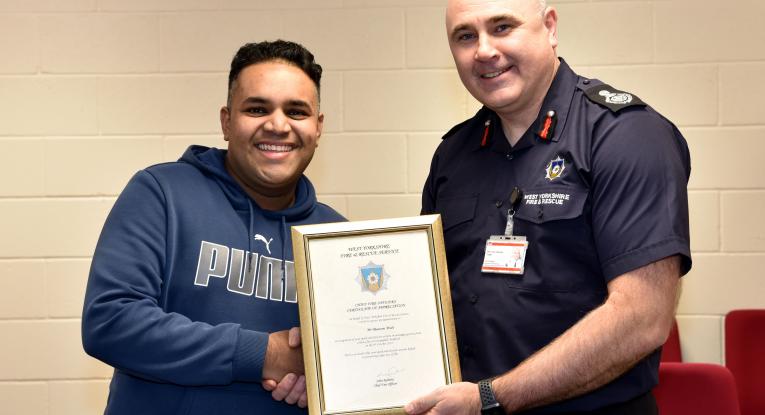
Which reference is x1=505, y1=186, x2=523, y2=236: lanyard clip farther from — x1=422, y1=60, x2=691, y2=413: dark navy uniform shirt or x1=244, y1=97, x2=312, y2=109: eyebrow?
x1=244, y1=97, x2=312, y2=109: eyebrow

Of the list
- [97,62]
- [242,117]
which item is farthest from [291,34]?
[242,117]

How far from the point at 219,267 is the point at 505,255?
2.33ft

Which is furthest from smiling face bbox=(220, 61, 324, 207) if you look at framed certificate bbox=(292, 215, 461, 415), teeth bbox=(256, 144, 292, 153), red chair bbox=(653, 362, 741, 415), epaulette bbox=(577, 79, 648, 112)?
red chair bbox=(653, 362, 741, 415)

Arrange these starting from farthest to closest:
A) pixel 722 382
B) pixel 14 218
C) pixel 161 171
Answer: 1. pixel 14 218
2. pixel 722 382
3. pixel 161 171

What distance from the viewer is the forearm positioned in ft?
5.93

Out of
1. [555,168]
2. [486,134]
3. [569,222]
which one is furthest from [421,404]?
[486,134]

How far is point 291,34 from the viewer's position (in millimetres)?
3432

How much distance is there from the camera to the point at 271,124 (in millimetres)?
2139

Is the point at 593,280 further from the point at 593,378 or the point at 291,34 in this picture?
the point at 291,34

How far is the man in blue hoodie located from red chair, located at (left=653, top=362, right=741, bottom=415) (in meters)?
1.11

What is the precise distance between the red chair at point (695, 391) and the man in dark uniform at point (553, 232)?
1.53 feet

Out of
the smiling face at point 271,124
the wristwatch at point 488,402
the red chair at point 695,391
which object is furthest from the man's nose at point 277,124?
the red chair at point 695,391

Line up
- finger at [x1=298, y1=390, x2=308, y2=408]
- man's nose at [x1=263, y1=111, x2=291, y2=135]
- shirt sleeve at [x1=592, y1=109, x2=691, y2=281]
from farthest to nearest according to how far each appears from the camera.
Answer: man's nose at [x1=263, y1=111, x2=291, y2=135], finger at [x1=298, y1=390, x2=308, y2=408], shirt sleeve at [x1=592, y1=109, x2=691, y2=281]

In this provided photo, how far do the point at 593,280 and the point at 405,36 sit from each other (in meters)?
1.81
